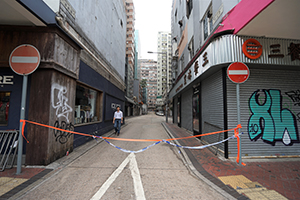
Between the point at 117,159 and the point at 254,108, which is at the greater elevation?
the point at 254,108

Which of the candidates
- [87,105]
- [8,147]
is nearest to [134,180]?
[8,147]

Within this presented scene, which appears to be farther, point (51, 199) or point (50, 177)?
point (50, 177)

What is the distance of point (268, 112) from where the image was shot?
5465 millimetres

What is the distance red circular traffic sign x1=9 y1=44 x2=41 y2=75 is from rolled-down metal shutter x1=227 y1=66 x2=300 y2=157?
643 centimetres

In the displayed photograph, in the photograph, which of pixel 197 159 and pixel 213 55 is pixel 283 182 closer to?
pixel 197 159

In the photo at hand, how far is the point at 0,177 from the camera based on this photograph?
3592 mm

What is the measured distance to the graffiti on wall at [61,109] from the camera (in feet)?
15.4

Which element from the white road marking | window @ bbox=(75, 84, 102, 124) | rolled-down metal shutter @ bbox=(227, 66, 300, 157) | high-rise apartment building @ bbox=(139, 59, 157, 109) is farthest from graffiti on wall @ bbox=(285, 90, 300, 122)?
high-rise apartment building @ bbox=(139, 59, 157, 109)

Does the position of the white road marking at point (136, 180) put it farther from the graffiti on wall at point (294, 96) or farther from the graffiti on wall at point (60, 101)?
the graffiti on wall at point (294, 96)

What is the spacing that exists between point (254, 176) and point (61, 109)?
618cm

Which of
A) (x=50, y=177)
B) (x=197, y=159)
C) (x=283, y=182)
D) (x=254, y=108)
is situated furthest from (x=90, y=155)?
(x=254, y=108)

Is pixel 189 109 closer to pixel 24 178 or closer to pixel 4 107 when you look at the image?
pixel 24 178

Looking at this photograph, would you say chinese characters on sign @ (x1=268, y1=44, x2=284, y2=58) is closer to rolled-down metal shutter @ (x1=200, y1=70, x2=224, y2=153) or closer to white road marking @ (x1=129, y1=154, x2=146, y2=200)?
rolled-down metal shutter @ (x1=200, y1=70, x2=224, y2=153)

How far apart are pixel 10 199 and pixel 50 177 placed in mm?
959
